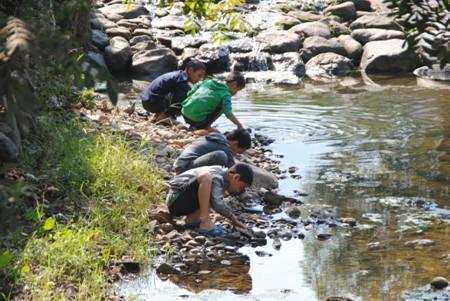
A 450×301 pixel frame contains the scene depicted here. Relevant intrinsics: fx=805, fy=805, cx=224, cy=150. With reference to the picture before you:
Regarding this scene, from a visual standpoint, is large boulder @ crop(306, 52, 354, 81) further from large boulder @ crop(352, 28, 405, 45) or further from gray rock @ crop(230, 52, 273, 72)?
large boulder @ crop(352, 28, 405, 45)

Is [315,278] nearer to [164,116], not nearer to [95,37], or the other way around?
[164,116]

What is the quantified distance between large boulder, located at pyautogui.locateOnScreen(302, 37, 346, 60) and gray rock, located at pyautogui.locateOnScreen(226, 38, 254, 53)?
126cm

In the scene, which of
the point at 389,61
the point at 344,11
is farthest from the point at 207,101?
the point at 344,11

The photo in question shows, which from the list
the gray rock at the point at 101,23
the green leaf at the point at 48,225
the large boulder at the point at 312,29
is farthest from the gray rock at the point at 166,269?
the large boulder at the point at 312,29

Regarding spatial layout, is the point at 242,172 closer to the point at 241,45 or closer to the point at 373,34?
the point at 241,45

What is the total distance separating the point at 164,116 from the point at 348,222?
3919 mm

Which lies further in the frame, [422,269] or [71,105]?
[71,105]

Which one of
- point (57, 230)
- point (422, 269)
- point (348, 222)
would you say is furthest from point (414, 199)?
point (57, 230)

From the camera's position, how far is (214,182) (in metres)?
6.59

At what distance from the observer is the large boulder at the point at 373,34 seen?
1794cm

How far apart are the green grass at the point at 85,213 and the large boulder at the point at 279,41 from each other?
9885 mm

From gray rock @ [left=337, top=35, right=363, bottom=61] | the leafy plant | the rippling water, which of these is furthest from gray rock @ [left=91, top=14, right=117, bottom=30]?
the leafy plant

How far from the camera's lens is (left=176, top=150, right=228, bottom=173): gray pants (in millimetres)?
7273

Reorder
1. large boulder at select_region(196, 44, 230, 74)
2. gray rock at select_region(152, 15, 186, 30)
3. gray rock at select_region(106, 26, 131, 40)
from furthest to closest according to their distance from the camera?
gray rock at select_region(152, 15, 186, 30) < gray rock at select_region(106, 26, 131, 40) < large boulder at select_region(196, 44, 230, 74)
